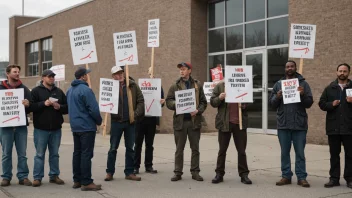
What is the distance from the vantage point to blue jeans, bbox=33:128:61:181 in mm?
7246

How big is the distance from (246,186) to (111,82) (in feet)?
9.99

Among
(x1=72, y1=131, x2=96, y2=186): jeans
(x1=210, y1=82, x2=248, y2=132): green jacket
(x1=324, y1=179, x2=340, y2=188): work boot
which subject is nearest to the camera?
(x1=72, y1=131, x2=96, y2=186): jeans

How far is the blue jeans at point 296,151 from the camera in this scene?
7.10 m

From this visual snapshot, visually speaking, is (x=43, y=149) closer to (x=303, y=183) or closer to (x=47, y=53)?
(x=303, y=183)

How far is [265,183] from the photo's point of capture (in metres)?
7.35

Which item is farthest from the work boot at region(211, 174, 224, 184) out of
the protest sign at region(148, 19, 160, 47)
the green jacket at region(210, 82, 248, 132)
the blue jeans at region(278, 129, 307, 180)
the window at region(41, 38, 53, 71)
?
the window at region(41, 38, 53, 71)

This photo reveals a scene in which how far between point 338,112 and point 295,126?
2.50ft

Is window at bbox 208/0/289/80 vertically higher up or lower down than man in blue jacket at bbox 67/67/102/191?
higher up

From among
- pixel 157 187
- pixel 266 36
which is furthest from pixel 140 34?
pixel 157 187

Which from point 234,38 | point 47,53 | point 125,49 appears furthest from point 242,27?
point 47,53

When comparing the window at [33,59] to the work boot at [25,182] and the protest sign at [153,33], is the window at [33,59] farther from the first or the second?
the work boot at [25,182]

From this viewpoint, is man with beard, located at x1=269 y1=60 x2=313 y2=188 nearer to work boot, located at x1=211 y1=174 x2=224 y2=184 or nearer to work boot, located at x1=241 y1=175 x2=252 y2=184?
work boot, located at x1=241 y1=175 x2=252 y2=184

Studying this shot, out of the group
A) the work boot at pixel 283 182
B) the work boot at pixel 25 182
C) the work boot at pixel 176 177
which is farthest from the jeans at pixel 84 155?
the work boot at pixel 283 182

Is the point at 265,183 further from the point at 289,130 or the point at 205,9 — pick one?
the point at 205,9
